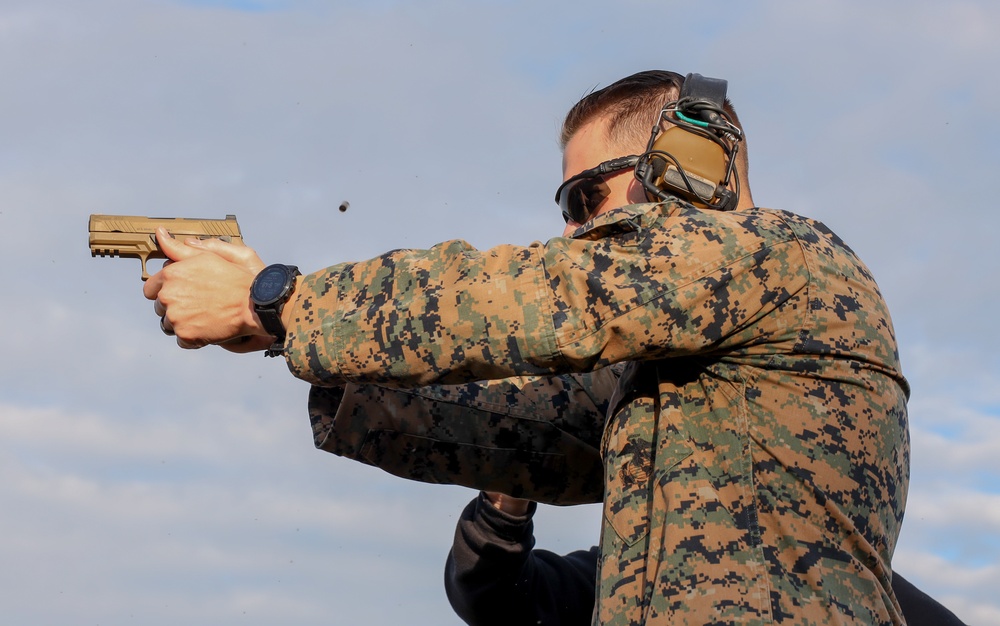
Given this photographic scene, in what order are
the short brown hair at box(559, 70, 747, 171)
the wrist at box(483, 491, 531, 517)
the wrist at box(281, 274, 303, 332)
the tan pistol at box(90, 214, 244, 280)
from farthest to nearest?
the wrist at box(483, 491, 531, 517), the short brown hair at box(559, 70, 747, 171), the tan pistol at box(90, 214, 244, 280), the wrist at box(281, 274, 303, 332)

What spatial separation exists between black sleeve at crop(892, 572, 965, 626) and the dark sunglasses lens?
10.8ft

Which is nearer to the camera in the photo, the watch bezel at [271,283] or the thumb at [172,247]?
the watch bezel at [271,283]

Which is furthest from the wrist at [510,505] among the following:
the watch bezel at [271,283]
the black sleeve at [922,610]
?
the watch bezel at [271,283]

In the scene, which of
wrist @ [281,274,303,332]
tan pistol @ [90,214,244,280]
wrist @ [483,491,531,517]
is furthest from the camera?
wrist @ [483,491,531,517]

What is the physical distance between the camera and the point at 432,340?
4.00 meters

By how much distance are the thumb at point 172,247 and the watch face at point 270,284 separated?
38 cm

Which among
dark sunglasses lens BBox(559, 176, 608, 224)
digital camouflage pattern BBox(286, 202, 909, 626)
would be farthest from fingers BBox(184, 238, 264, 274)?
dark sunglasses lens BBox(559, 176, 608, 224)

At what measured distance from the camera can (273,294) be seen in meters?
4.28

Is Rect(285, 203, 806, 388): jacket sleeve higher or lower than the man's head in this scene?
lower

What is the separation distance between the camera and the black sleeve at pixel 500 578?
814 cm

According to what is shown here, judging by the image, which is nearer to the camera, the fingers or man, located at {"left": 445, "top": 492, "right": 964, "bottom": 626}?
the fingers

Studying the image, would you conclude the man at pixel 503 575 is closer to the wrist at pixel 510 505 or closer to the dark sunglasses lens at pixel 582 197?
the wrist at pixel 510 505

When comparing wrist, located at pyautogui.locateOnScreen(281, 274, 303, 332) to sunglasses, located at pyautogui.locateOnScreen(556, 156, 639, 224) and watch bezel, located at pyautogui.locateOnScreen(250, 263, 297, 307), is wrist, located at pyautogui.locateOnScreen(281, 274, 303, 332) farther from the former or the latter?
sunglasses, located at pyautogui.locateOnScreen(556, 156, 639, 224)

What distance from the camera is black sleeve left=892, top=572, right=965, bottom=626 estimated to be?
7039mm
